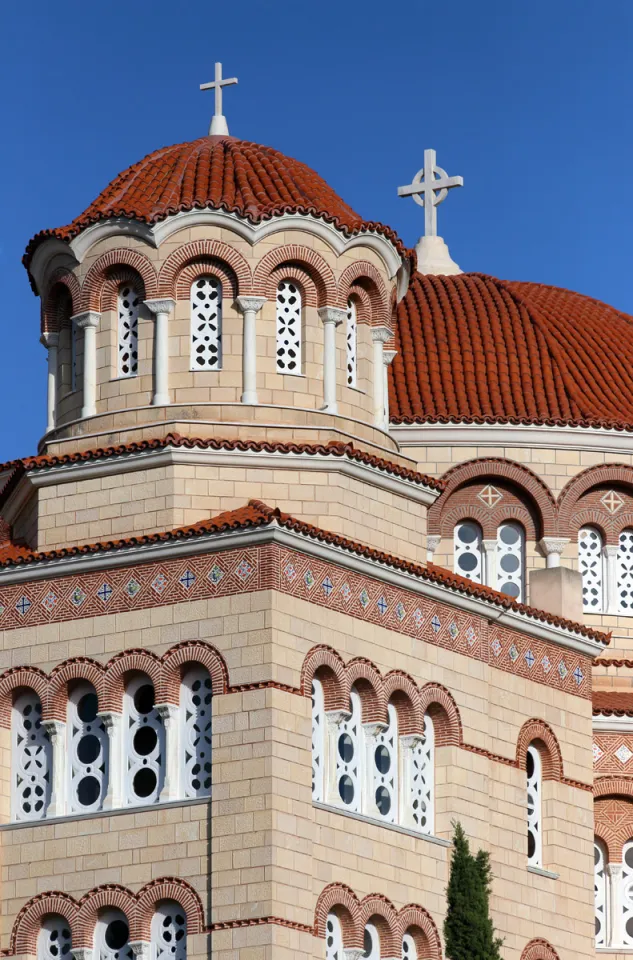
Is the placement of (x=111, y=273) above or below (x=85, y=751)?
above

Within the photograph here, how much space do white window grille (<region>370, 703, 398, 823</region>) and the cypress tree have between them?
0.94 metres

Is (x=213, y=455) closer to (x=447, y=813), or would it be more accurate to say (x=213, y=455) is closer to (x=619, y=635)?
(x=447, y=813)

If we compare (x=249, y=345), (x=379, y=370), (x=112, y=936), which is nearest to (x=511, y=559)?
(x=379, y=370)

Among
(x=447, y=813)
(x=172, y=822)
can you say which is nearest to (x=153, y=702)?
(x=172, y=822)

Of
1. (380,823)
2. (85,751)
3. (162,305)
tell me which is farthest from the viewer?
(162,305)

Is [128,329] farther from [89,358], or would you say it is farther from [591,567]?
[591,567]

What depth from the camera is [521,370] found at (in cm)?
4744

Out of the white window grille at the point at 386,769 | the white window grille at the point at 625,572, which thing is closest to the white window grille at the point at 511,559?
the white window grille at the point at 625,572

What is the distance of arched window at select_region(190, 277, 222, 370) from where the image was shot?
3900 cm

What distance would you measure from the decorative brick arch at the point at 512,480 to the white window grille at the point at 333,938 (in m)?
11.1

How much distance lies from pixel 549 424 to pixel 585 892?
8.37 m

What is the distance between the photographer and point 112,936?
3622 cm

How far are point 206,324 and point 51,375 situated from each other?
2.83 meters

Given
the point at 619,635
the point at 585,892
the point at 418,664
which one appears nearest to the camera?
the point at 418,664
